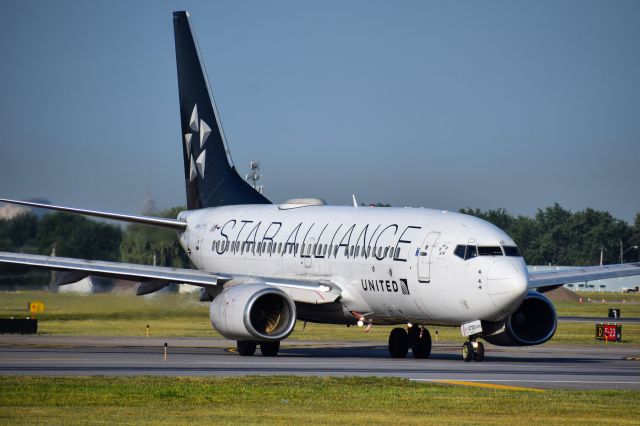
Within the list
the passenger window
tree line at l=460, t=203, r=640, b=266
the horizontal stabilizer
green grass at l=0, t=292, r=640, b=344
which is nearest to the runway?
the horizontal stabilizer

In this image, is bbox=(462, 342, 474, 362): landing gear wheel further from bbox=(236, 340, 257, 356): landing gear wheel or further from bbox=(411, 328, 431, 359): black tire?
bbox=(236, 340, 257, 356): landing gear wheel

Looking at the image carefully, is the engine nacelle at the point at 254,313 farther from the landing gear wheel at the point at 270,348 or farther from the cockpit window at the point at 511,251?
the cockpit window at the point at 511,251

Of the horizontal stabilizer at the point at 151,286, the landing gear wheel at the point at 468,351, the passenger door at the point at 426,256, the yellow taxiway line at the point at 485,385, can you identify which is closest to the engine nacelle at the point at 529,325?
the landing gear wheel at the point at 468,351

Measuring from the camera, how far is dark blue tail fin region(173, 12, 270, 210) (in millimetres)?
49250

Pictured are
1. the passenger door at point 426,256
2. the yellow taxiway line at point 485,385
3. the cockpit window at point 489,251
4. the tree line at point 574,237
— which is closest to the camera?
the yellow taxiway line at point 485,385

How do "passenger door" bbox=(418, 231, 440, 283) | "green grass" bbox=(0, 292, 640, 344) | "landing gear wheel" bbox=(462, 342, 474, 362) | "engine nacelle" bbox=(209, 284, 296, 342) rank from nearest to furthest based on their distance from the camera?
1. "landing gear wheel" bbox=(462, 342, 474, 362)
2. "passenger door" bbox=(418, 231, 440, 283)
3. "engine nacelle" bbox=(209, 284, 296, 342)
4. "green grass" bbox=(0, 292, 640, 344)

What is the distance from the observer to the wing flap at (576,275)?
38.7 m

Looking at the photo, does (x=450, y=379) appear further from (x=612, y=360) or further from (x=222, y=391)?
(x=612, y=360)

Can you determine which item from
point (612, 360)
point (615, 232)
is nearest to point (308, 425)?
point (612, 360)

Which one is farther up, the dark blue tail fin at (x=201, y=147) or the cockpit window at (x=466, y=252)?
the dark blue tail fin at (x=201, y=147)

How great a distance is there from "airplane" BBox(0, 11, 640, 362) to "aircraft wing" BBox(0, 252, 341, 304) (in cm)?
4

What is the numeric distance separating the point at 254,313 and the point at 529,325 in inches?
310

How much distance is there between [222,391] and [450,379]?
240 inches

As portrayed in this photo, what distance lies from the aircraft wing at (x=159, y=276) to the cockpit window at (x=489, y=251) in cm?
631
